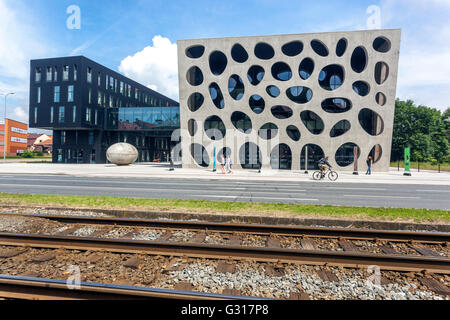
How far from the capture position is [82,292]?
3514 mm

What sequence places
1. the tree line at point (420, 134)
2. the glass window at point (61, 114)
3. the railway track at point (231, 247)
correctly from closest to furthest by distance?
the railway track at point (231, 247) → the glass window at point (61, 114) → the tree line at point (420, 134)

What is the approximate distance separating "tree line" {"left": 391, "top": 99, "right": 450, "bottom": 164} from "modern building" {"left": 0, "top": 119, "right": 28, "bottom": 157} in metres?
96.9

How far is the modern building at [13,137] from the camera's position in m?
66.6

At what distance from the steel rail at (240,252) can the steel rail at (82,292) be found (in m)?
1.61

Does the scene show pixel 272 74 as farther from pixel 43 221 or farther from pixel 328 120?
pixel 43 221

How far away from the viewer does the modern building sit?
2623 inches

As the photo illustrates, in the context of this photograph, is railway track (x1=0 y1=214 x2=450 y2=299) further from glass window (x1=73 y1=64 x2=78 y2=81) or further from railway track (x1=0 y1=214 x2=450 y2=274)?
glass window (x1=73 y1=64 x2=78 y2=81)

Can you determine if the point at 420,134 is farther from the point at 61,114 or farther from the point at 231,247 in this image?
the point at 61,114

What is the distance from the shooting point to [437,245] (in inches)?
232

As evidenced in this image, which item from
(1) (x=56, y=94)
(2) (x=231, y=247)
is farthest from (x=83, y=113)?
(2) (x=231, y=247)

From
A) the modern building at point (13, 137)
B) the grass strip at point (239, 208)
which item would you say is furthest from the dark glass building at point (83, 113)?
the modern building at point (13, 137)

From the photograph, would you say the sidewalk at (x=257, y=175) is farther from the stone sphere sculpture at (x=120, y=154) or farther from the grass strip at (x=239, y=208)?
the grass strip at (x=239, y=208)

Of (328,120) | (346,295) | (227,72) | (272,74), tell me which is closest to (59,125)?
(227,72)

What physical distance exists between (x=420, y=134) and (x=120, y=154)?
6304 cm
